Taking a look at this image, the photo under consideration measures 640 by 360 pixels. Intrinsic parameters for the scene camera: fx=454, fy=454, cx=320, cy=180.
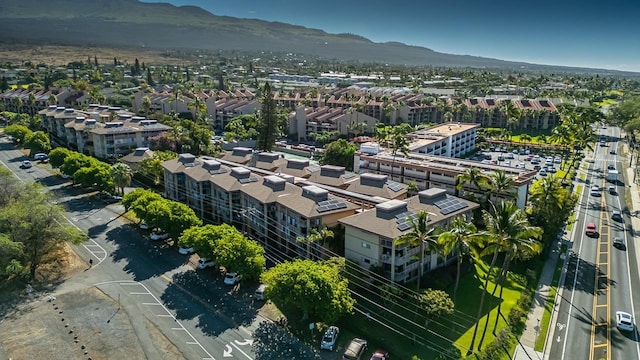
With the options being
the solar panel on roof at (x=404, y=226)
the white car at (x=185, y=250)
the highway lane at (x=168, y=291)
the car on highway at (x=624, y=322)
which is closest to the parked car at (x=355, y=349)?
the highway lane at (x=168, y=291)

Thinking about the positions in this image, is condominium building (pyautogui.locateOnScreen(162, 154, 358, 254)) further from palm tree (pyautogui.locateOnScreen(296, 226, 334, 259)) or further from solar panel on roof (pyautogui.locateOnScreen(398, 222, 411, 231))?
solar panel on roof (pyautogui.locateOnScreen(398, 222, 411, 231))

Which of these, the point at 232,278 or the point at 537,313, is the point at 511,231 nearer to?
the point at 537,313

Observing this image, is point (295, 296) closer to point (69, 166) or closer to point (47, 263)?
point (47, 263)

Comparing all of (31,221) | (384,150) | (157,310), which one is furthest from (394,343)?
(384,150)

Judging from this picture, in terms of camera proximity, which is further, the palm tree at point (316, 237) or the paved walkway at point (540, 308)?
the palm tree at point (316, 237)

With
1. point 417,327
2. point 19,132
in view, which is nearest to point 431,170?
point 417,327

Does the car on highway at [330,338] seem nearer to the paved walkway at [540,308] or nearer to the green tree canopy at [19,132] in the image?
the paved walkway at [540,308]
